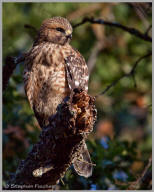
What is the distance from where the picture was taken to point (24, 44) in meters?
8.95

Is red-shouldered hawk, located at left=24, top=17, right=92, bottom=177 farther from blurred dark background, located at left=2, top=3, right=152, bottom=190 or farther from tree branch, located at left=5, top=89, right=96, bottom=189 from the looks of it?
blurred dark background, located at left=2, top=3, right=152, bottom=190

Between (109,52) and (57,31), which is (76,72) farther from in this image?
(109,52)

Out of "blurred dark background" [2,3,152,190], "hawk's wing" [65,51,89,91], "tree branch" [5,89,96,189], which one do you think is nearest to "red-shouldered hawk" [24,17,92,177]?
"hawk's wing" [65,51,89,91]

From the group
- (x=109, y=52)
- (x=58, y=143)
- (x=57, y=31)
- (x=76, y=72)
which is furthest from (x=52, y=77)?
(x=109, y=52)

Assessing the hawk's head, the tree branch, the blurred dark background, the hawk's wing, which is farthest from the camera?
the blurred dark background

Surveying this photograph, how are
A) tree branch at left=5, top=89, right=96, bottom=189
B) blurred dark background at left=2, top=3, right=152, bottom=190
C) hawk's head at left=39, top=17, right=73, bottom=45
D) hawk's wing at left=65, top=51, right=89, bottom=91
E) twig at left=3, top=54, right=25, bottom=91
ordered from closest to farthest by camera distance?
tree branch at left=5, top=89, right=96, bottom=189 < hawk's wing at left=65, top=51, right=89, bottom=91 < twig at left=3, top=54, right=25, bottom=91 < hawk's head at left=39, top=17, right=73, bottom=45 < blurred dark background at left=2, top=3, right=152, bottom=190

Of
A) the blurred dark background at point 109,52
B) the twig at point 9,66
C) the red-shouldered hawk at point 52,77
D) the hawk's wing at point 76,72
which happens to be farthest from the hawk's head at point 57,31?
the blurred dark background at point 109,52

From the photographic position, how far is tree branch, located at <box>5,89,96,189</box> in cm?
353

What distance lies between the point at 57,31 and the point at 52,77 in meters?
0.82

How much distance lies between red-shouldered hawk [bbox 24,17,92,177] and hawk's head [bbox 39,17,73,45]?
0.04 meters

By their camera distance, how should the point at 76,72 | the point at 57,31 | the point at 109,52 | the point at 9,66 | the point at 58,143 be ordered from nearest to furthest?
the point at 58,143 → the point at 76,72 → the point at 9,66 → the point at 57,31 → the point at 109,52

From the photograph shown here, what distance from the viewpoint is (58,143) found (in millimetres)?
3604

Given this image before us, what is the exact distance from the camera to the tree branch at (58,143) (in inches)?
139

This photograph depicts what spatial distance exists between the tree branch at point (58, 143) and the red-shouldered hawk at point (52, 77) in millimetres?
762
